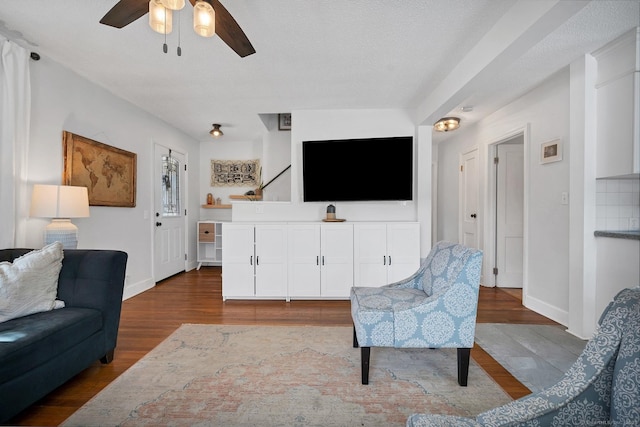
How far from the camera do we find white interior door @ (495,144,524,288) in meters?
4.05

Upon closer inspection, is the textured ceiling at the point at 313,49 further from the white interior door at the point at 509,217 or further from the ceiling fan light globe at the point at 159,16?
the white interior door at the point at 509,217

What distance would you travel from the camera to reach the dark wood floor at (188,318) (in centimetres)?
170

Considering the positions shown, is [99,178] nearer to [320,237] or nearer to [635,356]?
[320,237]

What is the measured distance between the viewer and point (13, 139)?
2.27 metres

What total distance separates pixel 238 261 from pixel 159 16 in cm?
260

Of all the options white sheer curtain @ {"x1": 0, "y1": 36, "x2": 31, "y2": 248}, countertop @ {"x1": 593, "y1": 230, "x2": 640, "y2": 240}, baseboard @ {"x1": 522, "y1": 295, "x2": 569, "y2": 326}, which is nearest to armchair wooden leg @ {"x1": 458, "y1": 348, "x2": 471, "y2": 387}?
countertop @ {"x1": 593, "y1": 230, "x2": 640, "y2": 240}

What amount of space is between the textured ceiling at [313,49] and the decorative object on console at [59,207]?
46.4 inches

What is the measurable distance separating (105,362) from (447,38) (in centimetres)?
343

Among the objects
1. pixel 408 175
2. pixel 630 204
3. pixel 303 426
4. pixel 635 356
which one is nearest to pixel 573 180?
pixel 630 204

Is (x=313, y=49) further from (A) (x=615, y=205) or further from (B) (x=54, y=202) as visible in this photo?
(A) (x=615, y=205)

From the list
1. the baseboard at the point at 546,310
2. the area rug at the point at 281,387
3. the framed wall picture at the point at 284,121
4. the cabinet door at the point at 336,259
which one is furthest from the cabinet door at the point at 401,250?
the framed wall picture at the point at 284,121

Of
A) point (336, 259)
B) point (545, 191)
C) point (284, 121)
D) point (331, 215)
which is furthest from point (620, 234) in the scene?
point (284, 121)

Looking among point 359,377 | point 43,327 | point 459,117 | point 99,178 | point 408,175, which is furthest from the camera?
point 459,117

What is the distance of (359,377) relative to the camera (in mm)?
1885
